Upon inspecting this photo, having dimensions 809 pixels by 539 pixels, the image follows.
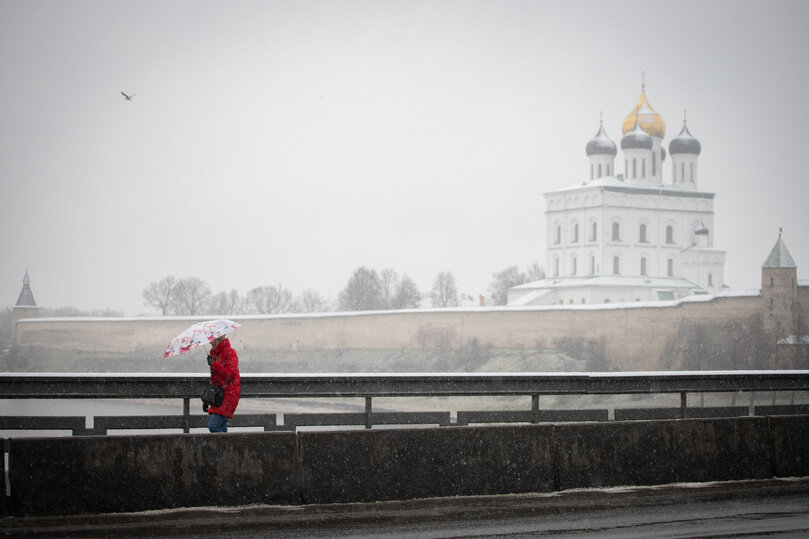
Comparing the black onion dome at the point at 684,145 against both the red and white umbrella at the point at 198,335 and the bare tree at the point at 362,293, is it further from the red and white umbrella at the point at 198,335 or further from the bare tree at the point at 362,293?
the red and white umbrella at the point at 198,335

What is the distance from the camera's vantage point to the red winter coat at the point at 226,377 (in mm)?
11852

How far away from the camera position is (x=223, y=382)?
11953 millimetres

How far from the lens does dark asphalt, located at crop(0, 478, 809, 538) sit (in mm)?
9422

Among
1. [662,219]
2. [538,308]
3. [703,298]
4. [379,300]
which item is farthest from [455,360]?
[379,300]

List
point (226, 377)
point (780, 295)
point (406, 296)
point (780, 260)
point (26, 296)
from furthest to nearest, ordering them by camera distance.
A: point (406, 296) < point (26, 296) < point (780, 260) < point (780, 295) < point (226, 377)

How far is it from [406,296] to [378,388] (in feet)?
393

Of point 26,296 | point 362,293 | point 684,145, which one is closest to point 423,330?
point 684,145

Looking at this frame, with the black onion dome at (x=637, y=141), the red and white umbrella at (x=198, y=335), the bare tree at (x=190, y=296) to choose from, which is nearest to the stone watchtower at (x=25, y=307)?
the bare tree at (x=190, y=296)

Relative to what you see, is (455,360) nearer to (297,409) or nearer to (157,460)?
(297,409)

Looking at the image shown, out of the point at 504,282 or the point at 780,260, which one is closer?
the point at 780,260

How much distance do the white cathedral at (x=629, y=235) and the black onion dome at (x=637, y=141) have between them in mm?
97

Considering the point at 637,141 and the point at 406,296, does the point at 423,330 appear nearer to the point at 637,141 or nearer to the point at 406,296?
the point at 637,141

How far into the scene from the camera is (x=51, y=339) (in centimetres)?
9881

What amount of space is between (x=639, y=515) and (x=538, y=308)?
67440mm
